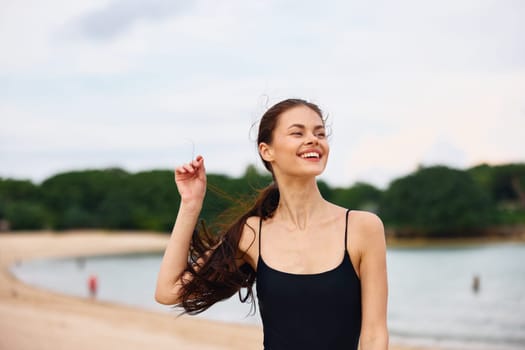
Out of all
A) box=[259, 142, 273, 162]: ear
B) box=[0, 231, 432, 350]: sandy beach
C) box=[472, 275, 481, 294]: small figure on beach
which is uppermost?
box=[259, 142, 273, 162]: ear

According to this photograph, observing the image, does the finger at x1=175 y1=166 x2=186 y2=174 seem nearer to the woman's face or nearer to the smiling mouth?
the woman's face

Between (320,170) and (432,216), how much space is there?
85117 mm

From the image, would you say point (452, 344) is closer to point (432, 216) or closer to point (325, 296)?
point (325, 296)

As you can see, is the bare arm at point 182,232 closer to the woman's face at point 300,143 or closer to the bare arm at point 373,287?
the woman's face at point 300,143

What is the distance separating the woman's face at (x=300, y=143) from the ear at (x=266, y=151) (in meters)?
0.04

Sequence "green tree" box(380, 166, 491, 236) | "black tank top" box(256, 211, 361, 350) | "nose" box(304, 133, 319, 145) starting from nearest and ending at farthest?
"black tank top" box(256, 211, 361, 350) < "nose" box(304, 133, 319, 145) < "green tree" box(380, 166, 491, 236)

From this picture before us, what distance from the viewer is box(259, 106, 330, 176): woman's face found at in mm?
2326

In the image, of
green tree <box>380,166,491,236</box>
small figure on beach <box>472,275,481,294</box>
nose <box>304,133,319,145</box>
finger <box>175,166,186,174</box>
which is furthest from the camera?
green tree <box>380,166,491,236</box>

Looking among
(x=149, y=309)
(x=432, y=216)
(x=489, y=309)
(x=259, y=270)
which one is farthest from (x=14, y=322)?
(x=432, y=216)

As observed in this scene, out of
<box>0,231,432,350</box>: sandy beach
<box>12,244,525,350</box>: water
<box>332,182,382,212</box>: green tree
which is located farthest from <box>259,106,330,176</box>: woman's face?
<box>332,182,382,212</box>: green tree

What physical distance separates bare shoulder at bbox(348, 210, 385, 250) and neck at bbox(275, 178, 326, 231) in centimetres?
18

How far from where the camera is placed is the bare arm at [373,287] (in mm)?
2223

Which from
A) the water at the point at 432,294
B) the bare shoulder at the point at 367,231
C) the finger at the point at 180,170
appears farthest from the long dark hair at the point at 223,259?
the water at the point at 432,294

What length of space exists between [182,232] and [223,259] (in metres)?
0.19
